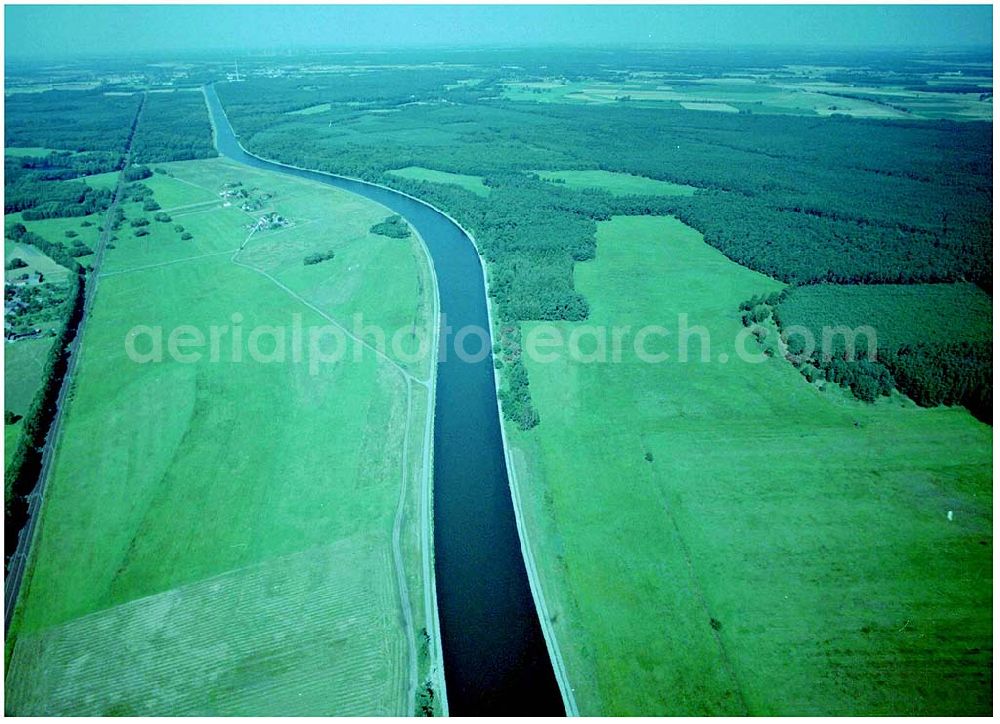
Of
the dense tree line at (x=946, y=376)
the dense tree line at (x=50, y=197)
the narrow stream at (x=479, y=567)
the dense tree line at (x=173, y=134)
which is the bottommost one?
the narrow stream at (x=479, y=567)

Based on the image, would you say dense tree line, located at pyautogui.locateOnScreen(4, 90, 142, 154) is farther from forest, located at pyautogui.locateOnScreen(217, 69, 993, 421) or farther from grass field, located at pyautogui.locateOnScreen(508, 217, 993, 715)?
grass field, located at pyautogui.locateOnScreen(508, 217, 993, 715)

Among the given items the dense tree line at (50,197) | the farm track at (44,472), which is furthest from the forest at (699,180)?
the dense tree line at (50,197)

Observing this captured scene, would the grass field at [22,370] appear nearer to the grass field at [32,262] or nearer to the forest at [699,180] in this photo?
the grass field at [32,262]

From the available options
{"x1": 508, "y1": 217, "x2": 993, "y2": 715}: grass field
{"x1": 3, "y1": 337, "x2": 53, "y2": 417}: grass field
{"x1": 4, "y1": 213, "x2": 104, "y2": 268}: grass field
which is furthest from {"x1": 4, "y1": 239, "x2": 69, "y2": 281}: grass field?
{"x1": 508, "y1": 217, "x2": 993, "y2": 715}: grass field

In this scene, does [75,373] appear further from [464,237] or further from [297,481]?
[464,237]

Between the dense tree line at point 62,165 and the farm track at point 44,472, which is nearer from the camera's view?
the farm track at point 44,472

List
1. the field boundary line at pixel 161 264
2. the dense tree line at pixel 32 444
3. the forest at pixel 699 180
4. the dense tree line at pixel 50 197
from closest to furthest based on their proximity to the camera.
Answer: the dense tree line at pixel 32 444 < the field boundary line at pixel 161 264 < the forest at pixel 699 180 < the dense tree line at pixel 50 197

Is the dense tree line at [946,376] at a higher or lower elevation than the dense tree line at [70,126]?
→ lower

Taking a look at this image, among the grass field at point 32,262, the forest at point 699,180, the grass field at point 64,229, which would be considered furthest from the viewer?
the grass field at point 64,229
